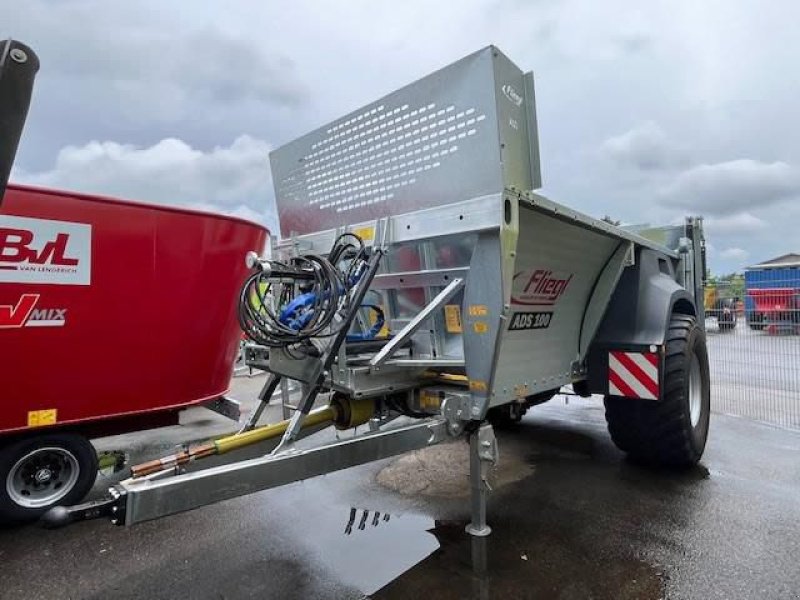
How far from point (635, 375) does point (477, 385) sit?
165cm

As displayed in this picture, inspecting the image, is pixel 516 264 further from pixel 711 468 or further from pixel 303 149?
pixel 711 468

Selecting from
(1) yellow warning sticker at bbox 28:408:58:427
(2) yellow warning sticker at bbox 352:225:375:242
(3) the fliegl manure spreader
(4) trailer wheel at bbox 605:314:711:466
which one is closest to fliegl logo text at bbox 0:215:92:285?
(1) yellow warning sticker at bbox 28:408:58:427

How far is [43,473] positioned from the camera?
338 cm

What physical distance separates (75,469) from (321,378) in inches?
83.1

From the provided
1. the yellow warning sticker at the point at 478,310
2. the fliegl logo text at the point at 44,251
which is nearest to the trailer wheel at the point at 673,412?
the yellow warning sticker at the point at 478,310

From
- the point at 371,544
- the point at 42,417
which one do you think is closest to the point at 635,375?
the point at 371,544

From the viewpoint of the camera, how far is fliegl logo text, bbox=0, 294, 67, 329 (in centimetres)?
309

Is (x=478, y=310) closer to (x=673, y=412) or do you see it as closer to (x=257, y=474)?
(x=257, y=474)

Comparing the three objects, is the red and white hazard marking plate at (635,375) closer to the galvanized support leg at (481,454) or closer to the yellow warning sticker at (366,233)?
the galvanized support leg at (481,454)

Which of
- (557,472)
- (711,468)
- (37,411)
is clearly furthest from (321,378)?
(711,468)

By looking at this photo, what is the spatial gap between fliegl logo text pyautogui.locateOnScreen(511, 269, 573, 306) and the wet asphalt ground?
1.40 m

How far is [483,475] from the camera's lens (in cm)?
285

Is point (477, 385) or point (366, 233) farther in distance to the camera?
point (366, 233)

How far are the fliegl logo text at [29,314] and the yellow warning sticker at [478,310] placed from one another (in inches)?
102
